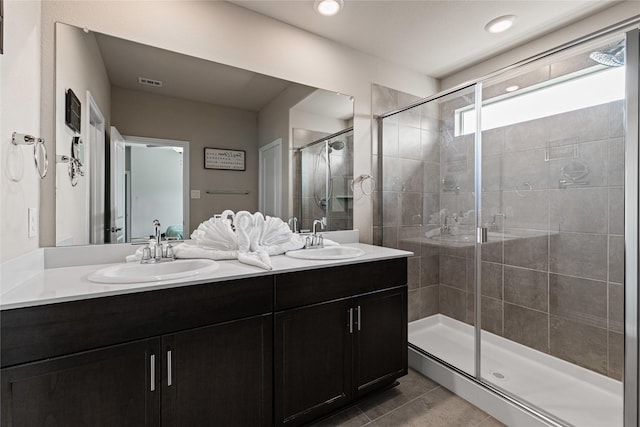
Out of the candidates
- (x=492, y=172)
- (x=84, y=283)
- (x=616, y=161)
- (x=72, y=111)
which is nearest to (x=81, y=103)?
(x=72, y=111)

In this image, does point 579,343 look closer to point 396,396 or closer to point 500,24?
point 396,396

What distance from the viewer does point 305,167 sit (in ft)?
7.45

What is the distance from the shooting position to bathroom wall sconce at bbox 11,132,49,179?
1158 millimetres

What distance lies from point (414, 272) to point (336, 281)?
4.69ft

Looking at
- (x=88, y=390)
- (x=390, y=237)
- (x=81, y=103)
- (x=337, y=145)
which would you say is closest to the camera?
(x=88, y=390)

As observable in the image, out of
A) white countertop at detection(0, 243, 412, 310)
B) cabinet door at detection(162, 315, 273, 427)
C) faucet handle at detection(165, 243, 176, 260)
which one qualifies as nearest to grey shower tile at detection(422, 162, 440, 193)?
white countertop at detection(0, 243, 412, 310)

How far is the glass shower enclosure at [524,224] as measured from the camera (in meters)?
1.88

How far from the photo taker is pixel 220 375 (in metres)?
1.30

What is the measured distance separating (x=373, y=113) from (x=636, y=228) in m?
1.88

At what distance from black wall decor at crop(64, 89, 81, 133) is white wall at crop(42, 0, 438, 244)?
0.07 m

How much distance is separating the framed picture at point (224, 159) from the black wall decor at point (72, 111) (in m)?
0.64

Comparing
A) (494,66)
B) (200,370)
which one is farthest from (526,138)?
(200,370)

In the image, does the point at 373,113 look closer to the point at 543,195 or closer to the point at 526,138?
the point at 526,138

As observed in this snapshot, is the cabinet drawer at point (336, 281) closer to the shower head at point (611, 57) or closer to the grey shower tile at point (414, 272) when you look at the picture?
the grey shower tile at point (414, 272)
